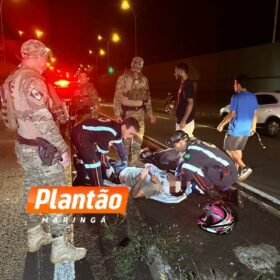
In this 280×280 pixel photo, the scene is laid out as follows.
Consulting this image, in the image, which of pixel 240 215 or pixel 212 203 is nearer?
pixel 212 203

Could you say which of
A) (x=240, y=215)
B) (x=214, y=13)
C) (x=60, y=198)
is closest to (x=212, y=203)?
(x=240, y=215)

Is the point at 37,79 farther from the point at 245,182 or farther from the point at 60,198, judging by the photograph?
the point at 245,182

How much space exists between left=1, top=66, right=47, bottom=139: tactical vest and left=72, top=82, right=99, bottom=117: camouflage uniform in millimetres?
5219

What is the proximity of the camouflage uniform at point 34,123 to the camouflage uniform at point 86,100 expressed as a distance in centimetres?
524

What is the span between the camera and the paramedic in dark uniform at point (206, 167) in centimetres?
431

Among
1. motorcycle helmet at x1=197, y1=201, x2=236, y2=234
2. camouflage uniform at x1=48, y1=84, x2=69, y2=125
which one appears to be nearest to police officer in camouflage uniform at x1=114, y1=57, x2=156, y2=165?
motorcycle helmet at x1=197, y1=201, x2=236, y2=234

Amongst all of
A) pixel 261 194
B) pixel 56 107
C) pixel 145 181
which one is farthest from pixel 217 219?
pixel 56 107

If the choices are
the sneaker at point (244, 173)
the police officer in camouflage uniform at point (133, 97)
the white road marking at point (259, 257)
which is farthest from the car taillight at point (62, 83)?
the white road marking at point (259, 257)

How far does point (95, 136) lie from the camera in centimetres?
461

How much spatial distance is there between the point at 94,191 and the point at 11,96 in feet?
3.80

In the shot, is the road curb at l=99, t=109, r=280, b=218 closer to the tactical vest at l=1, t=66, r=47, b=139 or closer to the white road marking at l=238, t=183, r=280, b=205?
the white road marking at l=238, t=183, r=280, b=205

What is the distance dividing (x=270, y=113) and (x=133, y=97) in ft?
21.5

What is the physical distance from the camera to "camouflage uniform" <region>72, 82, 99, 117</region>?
27.9 feet

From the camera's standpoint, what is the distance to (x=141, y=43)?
52.3 m
